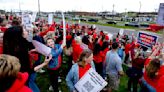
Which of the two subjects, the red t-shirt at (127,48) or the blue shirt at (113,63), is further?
the red t-shirt at (127,48)

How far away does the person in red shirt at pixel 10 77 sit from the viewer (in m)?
2.36

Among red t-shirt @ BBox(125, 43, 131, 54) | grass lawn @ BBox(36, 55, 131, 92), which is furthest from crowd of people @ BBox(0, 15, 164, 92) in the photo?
red t-shirt @ BBox(125, 43, 131, 54)

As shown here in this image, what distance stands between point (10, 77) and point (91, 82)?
1661 millimetres

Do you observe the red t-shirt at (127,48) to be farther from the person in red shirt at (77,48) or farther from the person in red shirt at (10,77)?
the person in red shirt at (10,77)

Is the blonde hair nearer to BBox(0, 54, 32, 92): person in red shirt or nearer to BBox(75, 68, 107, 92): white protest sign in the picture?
BBox(0, 54, 32, 92): person in red shirt

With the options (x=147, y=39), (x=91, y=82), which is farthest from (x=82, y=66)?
(x=147, y=39)

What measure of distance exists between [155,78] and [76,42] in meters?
4.00

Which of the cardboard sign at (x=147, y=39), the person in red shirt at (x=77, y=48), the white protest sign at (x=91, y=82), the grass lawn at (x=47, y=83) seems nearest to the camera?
the white protest sign at (x=91, y=82)

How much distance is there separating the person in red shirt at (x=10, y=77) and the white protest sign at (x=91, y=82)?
1.51 meters

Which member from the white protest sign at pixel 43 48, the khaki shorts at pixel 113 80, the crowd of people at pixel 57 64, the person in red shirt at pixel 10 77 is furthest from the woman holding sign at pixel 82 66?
the khaki shorts at pixel 113 80

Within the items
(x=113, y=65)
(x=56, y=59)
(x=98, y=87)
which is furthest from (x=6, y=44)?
(x=113, y=65)

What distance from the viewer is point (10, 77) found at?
2.38m

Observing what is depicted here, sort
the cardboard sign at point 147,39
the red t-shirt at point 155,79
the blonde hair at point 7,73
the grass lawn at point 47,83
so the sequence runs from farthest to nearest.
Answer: the grass lawn at point 47,83
the cardboard sign at point 147,39
the red t-shirt at point 155,79
the blonde hair at point 7,73

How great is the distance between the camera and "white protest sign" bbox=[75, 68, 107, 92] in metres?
3.77
